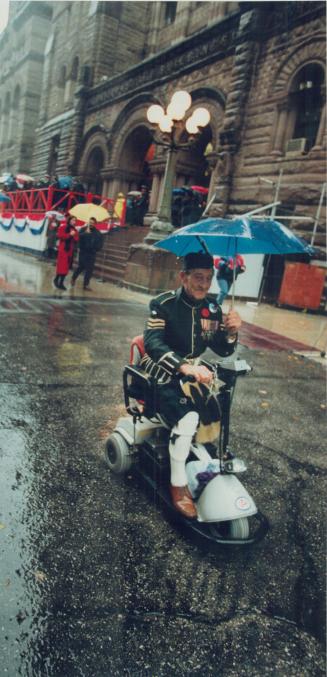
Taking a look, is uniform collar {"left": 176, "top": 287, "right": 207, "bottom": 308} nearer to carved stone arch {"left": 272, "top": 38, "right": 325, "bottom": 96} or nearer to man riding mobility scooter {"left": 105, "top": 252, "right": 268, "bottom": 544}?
man riding mobility scooter {"left": 105, "top": 252, "right": 268, "bottom": 544}

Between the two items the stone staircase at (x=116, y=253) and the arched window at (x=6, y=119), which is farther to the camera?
the arched window at (x=6, y=119)

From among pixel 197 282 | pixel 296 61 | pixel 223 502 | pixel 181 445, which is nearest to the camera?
pixel 223 502

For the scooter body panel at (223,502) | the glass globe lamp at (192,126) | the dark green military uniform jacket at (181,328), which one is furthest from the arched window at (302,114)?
the scooter body panel at (223,502)

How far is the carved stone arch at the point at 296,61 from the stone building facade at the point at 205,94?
0.04m

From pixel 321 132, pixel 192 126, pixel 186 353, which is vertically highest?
pixel 321 132

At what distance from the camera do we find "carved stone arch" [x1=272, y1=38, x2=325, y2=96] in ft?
46.5

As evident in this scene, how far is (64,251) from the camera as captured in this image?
10812 millimetres

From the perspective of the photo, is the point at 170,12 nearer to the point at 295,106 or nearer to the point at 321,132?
the point at 295,106

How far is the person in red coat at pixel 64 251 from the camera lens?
419 inches

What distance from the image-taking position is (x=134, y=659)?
5.40 ft

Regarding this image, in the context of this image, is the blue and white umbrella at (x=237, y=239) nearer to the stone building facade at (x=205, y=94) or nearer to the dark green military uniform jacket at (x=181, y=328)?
the dark green military uniform jacket at (x=181, y=328)

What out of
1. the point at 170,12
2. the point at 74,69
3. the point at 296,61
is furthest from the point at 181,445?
the point at 74,69

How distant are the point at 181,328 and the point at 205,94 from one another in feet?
62.2

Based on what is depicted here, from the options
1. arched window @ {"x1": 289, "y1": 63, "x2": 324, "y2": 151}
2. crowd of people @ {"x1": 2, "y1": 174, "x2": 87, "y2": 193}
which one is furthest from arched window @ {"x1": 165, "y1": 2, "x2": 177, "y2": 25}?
arched window @ {"x1": 289, "y1": 63, "x2": 324, "y2": 151}
